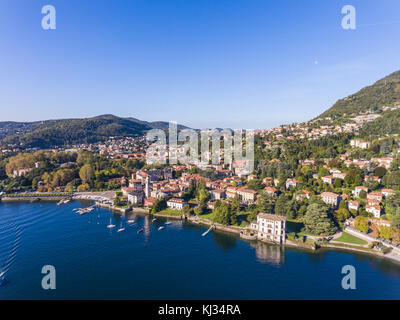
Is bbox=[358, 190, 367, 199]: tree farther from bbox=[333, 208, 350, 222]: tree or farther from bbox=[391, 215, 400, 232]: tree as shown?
bbox=[391, 215, 400, 232]: tree

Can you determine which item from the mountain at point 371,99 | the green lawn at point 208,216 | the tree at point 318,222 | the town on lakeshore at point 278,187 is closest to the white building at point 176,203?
the town on lakeshore at point 278,187

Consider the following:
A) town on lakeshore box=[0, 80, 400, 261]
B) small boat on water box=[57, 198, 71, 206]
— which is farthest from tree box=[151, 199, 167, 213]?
small boat on water box=[57, 198, 71, 206]

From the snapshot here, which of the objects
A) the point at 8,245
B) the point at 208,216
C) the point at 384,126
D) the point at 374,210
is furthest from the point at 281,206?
the point at 384,126

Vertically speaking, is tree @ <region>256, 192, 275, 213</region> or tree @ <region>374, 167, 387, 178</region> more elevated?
tree @ <region>374, 167, 387, 178</region>

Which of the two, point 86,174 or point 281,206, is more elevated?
point 86,174

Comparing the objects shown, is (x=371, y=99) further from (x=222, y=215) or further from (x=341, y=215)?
(x=222, y=215)

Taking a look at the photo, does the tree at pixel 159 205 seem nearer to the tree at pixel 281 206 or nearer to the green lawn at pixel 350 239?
the tree at pixel 281 206
